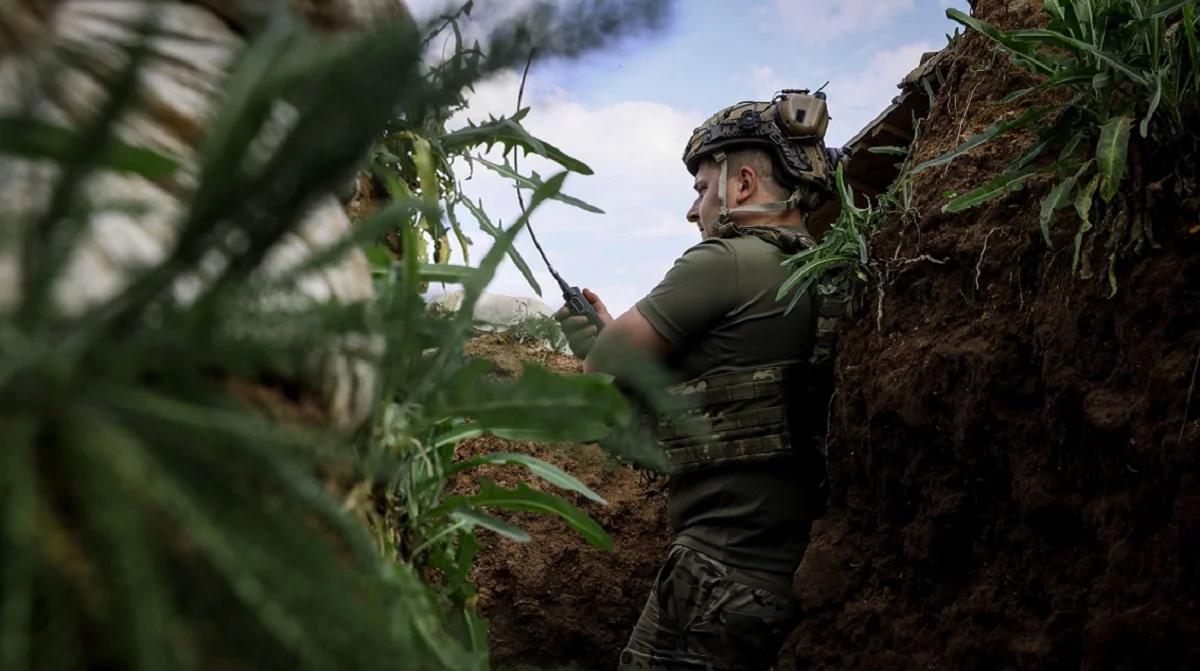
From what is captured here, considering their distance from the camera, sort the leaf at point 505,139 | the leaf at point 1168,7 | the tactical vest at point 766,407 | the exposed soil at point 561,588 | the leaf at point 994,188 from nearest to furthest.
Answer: the leaf at point 505,139 → the leaf at point 1168,7 → the leaf at point 994,188 → the tactical vest at point 766,407 → the exposed soil at point 561,588

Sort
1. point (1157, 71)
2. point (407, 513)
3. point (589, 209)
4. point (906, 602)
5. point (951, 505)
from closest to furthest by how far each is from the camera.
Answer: point (407, 513), point (589, 209), point (1157, 71), point (951, 505), point (906, 602)

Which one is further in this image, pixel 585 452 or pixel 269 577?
pixel 585 452

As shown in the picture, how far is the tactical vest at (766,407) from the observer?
3.16 meters

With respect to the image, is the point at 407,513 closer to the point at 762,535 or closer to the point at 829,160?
the point at 762,535

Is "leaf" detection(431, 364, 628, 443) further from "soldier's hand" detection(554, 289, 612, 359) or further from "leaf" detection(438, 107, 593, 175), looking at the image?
"soldier's hand" detection(554, 289, 612, 359)

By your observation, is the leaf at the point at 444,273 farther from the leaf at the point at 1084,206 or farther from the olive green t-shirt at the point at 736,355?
the olive green t-shirt at the point at 736,355

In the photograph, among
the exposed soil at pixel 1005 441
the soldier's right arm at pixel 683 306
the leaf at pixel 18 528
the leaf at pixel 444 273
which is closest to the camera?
the leaf at pixel 18 528

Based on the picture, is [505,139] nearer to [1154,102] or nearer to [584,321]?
[1154,102]

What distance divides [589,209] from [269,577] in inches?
36.0

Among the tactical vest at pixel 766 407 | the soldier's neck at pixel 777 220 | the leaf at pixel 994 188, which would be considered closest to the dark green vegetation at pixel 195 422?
the leaf at pixel 994 188

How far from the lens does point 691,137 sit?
4.06 m

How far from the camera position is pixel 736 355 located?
10.8ft

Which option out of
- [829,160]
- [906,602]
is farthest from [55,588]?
[829,160]

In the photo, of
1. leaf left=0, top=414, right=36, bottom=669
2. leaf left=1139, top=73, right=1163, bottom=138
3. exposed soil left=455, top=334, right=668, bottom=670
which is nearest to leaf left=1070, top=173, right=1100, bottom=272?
leaf left=1139, top=73, right=1163, bottom=138
